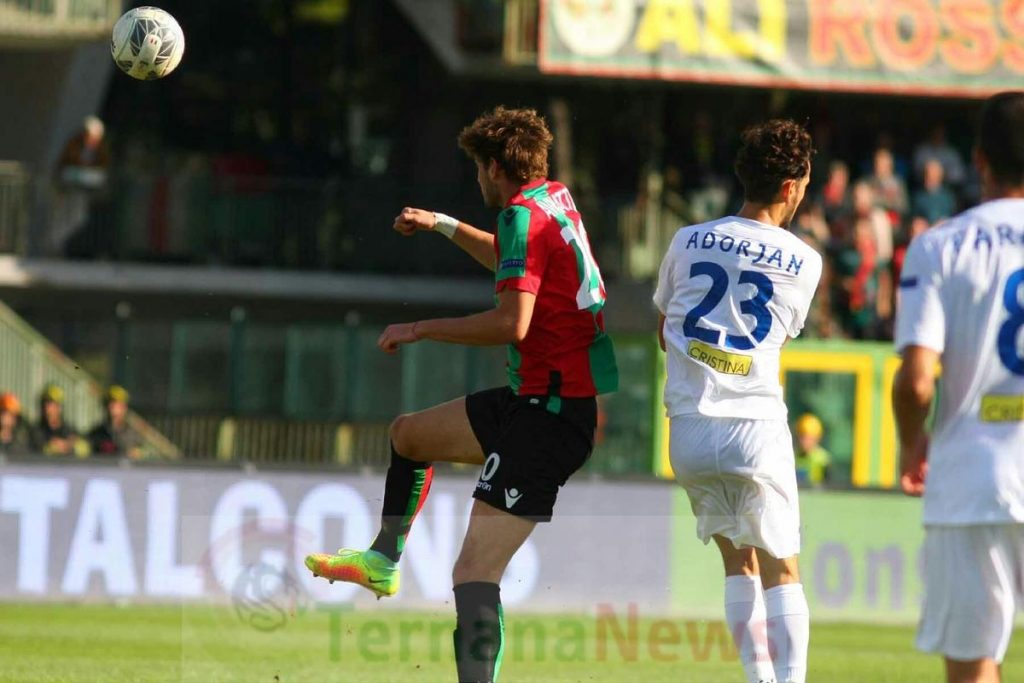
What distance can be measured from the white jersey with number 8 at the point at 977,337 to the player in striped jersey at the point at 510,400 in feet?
6.56

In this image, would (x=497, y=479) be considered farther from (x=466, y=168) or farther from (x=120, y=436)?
(x=466, y=168)

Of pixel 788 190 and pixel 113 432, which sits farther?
pixel 113 432

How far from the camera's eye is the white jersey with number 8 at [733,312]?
6.88m

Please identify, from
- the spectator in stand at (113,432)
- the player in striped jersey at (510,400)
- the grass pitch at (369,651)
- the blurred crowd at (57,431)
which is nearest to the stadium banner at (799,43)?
the spectator in stand at (113,432)

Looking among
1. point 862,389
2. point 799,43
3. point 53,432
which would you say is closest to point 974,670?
point 53,432

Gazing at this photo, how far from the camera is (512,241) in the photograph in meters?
6.83

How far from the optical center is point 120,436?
1775 centimetres

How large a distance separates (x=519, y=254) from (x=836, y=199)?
1420cm

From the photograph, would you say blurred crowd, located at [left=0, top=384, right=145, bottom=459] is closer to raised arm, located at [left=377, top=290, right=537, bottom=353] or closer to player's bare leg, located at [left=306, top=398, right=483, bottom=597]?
player's bare leg, located at [left=306, top=398, right=483, bottom=597]

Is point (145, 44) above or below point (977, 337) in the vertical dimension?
above

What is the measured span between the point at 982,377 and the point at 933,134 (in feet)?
57.7

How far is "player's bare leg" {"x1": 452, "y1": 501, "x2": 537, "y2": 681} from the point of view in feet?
21.6

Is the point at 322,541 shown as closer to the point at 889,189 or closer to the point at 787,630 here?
the point at 787,630

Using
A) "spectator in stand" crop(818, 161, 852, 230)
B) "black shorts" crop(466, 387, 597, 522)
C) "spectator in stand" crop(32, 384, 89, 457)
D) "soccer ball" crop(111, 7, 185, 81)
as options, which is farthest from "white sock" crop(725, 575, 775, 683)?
"spectator in stand" crop(818, 161, 852, 230)
